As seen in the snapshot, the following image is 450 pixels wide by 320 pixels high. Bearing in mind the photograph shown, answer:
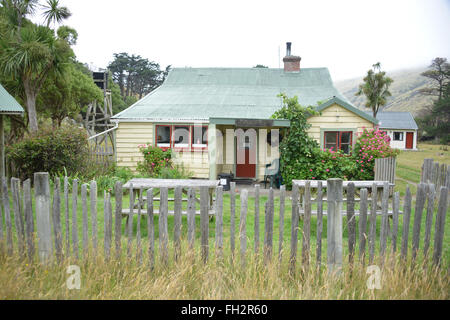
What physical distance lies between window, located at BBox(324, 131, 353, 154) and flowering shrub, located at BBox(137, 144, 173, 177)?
652 centimetres

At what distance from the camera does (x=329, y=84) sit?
18062mm

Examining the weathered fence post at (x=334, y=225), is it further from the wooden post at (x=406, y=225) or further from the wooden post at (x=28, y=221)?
the wooden post at (x=28, y=221)

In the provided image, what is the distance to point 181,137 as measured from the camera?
45.4 ft

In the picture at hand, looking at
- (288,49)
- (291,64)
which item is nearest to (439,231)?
(291,64)

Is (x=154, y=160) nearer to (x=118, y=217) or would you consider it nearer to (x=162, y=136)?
(x=162, y=136)

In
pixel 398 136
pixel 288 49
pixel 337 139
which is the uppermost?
pixel 288 49

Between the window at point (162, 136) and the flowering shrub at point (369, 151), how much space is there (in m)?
7.69

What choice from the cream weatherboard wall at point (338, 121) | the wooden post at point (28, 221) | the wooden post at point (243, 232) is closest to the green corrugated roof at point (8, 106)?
the wooden post at point (28, 221)

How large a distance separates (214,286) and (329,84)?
54.1 ft

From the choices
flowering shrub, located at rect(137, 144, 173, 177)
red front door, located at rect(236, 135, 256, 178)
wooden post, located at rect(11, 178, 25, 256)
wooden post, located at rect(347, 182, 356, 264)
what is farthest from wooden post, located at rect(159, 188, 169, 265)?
red front door, located at rect(236, 135, 256, 178)

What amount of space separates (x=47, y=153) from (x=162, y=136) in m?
4.58

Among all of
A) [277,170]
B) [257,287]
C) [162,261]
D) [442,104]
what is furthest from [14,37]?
[442,104]

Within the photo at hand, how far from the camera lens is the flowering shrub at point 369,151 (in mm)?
12016
